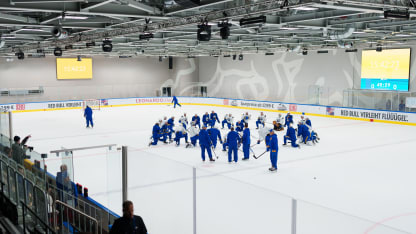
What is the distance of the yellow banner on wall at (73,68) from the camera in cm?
3928

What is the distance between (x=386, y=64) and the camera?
27.5 m

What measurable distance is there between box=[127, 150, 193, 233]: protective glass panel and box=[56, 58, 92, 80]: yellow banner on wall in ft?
112

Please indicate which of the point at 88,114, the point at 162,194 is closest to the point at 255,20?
the point at 162,194

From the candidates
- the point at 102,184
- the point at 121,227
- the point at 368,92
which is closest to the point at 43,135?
the point at 102,184

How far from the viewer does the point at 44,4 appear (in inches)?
419

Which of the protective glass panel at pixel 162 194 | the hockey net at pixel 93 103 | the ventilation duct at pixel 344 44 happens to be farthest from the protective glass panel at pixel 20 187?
the hockey net at pixel 93 103

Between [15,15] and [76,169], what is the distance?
5293mm

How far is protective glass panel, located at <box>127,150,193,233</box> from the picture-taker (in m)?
6.31

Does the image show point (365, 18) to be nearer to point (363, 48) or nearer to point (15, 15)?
point (15, 15)

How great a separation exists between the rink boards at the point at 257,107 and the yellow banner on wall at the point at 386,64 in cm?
339

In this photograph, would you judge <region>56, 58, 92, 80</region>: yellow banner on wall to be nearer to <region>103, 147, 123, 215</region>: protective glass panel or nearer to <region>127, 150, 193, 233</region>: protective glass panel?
<region>103, 147, 123, 215</region>: protective glass panel

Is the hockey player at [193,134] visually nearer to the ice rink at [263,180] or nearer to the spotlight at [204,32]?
the ice rink at [263,180]

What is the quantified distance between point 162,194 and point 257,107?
28297 mm

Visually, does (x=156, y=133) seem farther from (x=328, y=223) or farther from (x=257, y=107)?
(x=257, y=107)
